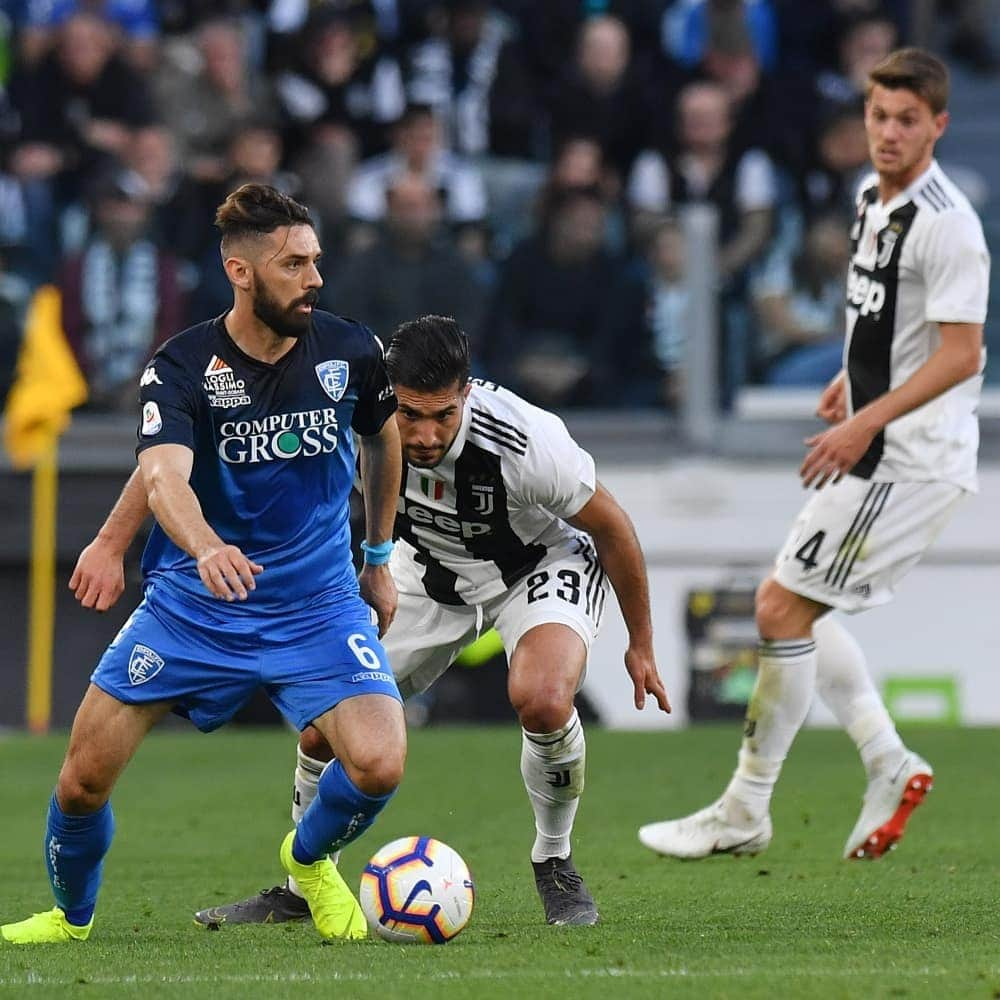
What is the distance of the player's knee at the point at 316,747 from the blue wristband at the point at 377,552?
23.1 inches

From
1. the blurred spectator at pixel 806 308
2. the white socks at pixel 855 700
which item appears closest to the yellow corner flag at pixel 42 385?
the blurred spectator at pixel 806 308

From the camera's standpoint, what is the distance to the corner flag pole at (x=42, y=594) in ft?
45.6

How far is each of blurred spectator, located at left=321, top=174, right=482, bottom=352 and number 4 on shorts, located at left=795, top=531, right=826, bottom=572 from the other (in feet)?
20.8

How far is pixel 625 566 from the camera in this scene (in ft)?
Result: 19.6

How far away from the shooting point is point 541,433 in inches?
235

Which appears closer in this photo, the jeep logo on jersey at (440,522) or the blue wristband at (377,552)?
the blue wristband at (377,552)

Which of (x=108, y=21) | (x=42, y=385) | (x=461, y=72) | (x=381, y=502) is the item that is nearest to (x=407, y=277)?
(x=461, y=72)

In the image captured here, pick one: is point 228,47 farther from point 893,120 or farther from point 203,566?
point 203,566

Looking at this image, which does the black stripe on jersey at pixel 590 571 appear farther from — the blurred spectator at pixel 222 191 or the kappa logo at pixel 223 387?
the blurred spectator at pixel 222 191

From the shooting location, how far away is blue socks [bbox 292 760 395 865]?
5398 millimetres

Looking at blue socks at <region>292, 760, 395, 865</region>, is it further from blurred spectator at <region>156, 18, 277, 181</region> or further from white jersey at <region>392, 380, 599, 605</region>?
blurred spectator at <region>156, 18, 277, 181</region>

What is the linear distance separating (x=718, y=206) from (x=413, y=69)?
8.27 feet

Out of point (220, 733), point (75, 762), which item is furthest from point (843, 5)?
point (75, 762)

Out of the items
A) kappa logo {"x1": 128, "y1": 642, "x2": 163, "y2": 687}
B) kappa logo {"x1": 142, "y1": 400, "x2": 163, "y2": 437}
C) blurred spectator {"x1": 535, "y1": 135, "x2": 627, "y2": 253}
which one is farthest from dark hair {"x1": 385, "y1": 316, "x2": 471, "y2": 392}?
blurred spectator {"x1": 535, "y1": 135, "x2": 627, "y2": 253}
